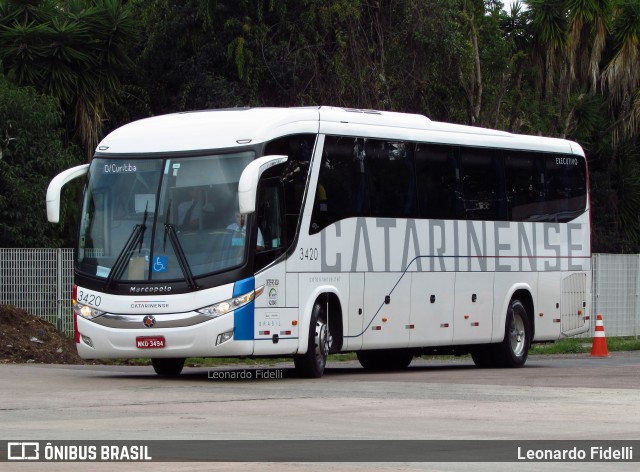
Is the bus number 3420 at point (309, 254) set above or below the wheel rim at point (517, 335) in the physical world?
above

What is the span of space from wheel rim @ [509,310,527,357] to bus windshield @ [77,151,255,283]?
7.49m

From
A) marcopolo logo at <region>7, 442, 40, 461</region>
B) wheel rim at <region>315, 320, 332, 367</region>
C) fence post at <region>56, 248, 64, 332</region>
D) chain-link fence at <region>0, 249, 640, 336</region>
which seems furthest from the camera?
fence post at <region>56, 248, 64, 332</region>

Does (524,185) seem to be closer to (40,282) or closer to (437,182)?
(437,182)

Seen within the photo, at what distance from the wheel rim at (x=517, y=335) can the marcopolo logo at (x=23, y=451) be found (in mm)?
14420

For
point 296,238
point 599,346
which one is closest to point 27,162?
point 599,346

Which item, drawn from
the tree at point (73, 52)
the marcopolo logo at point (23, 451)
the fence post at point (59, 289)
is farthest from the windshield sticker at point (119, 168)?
the tree at point (73, 52)

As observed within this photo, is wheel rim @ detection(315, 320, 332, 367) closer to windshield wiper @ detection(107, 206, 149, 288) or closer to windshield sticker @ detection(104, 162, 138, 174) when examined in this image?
windshield wiper @ detection(107, 206, 149, 288)

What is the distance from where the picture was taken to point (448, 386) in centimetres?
1838


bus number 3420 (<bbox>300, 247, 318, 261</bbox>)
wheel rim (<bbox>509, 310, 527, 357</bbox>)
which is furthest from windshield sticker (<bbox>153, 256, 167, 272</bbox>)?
wheel rim (<bbox>509, 310, 527, 357</bbox>)

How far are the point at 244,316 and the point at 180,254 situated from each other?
1.12 metres

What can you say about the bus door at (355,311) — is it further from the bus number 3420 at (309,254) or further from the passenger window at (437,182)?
the passenger window at (437,182)

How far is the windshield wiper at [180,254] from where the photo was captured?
59.4 feet

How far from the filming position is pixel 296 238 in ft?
62.6

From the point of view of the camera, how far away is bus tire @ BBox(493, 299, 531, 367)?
24.1 metres
